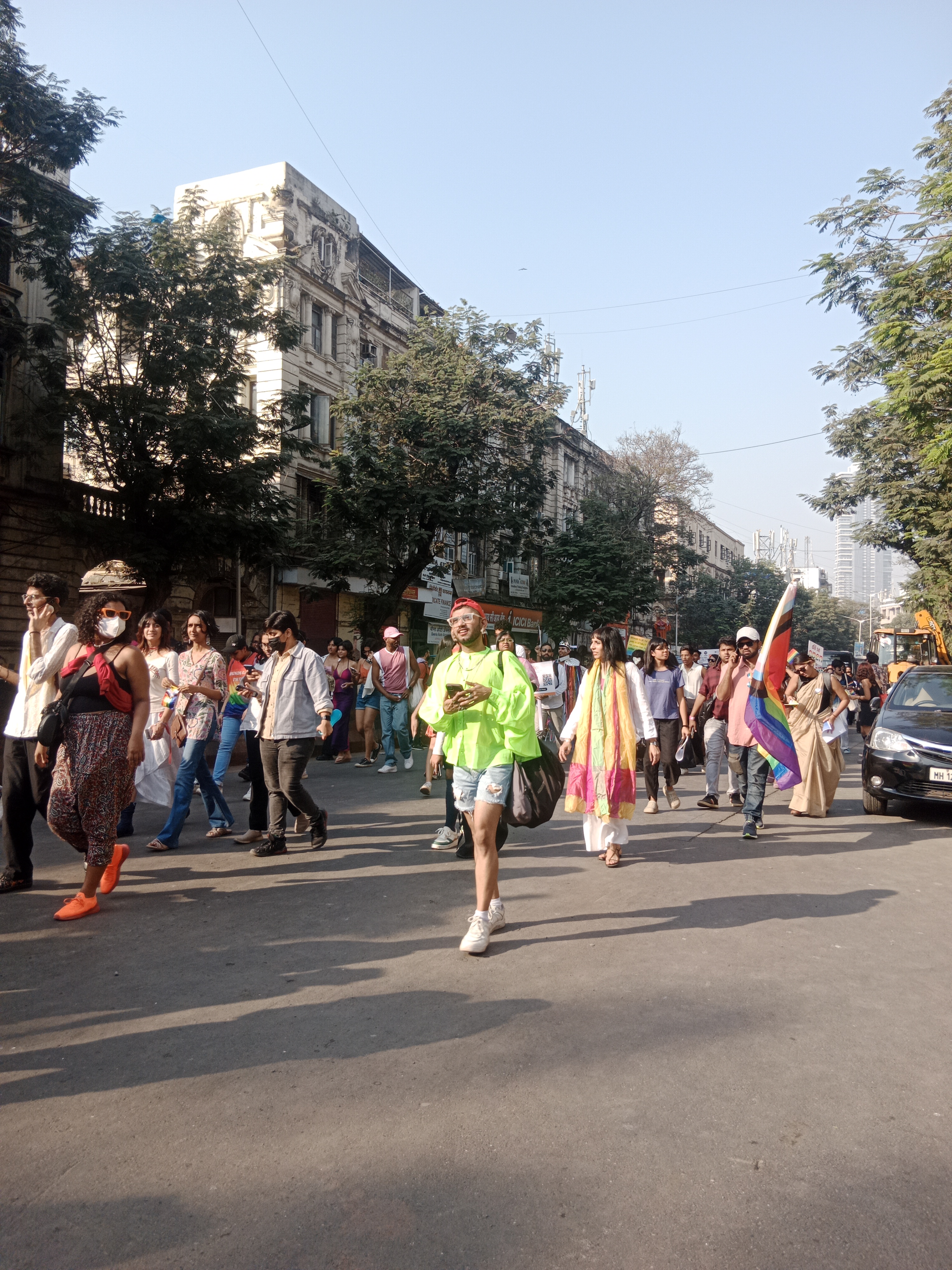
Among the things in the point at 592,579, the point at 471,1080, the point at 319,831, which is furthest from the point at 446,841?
the point at 592,579

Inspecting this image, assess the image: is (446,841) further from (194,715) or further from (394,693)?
(394,693)

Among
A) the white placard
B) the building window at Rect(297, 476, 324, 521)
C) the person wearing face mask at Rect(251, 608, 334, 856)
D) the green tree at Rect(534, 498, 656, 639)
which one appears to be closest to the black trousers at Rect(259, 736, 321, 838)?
the person wearing face mask at Rect(251, 608, 334, 856)

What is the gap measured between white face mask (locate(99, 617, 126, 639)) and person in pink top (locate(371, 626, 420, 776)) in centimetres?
781

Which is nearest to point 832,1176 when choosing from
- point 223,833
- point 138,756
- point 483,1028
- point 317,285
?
point 483,1028

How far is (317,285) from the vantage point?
29688mm

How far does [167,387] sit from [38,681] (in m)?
13.6

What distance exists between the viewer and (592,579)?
36.4 m

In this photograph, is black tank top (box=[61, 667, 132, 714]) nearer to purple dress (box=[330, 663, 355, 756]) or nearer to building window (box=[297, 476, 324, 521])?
purple dress (box=[330, 663, 355, 756])

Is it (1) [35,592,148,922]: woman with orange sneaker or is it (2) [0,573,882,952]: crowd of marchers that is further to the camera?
(1) [35,592,148,922]: woman with orange sneaker

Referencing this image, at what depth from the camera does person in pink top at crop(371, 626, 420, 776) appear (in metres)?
13.6

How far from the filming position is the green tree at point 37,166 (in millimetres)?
15922

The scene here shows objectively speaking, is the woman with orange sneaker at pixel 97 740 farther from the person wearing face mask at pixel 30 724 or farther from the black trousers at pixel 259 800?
the black trousers at pixel 259 800

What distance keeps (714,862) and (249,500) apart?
1415cm

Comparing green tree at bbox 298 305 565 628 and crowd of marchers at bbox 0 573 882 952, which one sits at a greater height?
green tree at bbox 298 305 565 628
